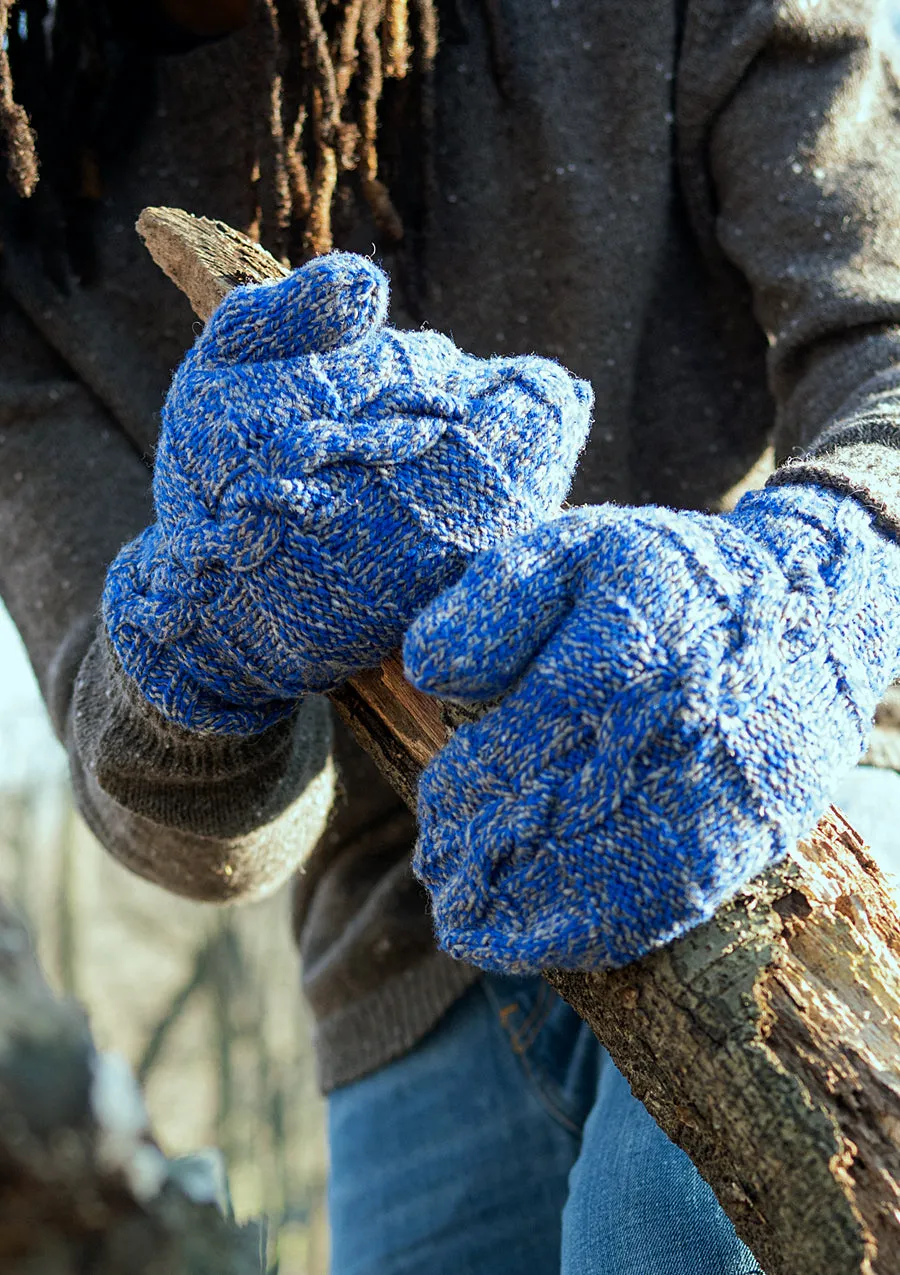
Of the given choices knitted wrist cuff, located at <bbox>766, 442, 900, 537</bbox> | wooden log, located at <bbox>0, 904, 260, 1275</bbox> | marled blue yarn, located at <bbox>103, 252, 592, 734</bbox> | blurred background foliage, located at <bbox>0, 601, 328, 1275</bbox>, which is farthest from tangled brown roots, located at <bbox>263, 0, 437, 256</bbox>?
blurred background foliage, located at <bbox>0, 601, 328, 1275</bbox>

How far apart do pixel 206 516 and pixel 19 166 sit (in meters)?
0.72

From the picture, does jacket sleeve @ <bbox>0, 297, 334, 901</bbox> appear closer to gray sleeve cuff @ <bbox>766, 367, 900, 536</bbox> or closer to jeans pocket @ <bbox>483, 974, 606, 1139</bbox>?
jeans pocket @ <bbox>483, 974, 606, 1139</bbox>

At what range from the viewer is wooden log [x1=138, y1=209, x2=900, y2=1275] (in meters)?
0.59

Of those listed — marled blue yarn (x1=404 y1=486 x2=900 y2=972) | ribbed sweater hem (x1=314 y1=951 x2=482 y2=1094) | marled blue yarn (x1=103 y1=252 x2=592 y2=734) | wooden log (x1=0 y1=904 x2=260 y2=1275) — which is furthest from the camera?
wooden log (x1=0 y1=904 x2=260 y2=1275)

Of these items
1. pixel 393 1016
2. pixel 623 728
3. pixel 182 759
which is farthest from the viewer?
pixel 393 1016

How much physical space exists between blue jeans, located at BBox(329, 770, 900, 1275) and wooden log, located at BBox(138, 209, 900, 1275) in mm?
354

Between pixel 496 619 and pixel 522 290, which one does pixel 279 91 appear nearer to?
pixel 522 290

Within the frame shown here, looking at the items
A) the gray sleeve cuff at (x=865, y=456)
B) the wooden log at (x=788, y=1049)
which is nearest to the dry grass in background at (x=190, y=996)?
the gray sleeve cuff at (x=865, y=456)

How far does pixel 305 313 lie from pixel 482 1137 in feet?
3.13

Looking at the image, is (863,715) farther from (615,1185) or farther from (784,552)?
(615,1185)

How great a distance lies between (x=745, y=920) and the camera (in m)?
0.64

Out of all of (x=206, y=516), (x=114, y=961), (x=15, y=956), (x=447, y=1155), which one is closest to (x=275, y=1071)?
(x=114, y=961)

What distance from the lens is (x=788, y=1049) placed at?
0.61 m

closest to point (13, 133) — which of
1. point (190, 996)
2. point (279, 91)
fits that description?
point (279, 91)
